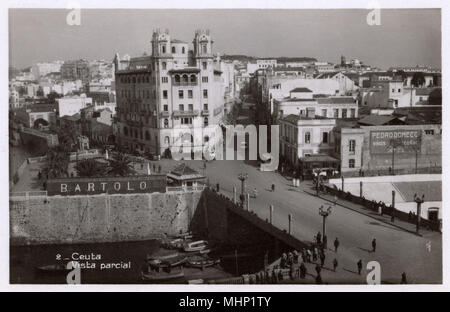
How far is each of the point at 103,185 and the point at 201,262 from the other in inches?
217

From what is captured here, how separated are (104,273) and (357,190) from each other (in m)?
11.5

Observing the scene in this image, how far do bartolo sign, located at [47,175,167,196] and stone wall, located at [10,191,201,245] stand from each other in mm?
209

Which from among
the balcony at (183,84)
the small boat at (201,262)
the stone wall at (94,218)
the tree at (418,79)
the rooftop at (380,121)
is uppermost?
the tree at (418,79)

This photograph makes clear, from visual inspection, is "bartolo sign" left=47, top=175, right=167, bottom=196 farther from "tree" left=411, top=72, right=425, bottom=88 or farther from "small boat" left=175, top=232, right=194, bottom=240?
"tree" left=411, top=72, right=425, bottom=88

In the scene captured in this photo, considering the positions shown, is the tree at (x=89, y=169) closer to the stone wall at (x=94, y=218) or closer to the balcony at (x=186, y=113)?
the stone wall at (x=94, y=218)

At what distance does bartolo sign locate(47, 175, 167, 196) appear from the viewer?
2267 centimetres

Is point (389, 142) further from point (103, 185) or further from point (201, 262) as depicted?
point (103, 185)

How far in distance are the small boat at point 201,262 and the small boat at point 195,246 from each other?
30.8 inches

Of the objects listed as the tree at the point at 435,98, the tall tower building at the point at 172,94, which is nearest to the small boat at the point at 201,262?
the tall tower building at the point at 172,94

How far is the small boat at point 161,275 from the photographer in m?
18.2

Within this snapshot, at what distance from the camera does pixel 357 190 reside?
22875mm

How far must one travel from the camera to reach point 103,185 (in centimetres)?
2283
